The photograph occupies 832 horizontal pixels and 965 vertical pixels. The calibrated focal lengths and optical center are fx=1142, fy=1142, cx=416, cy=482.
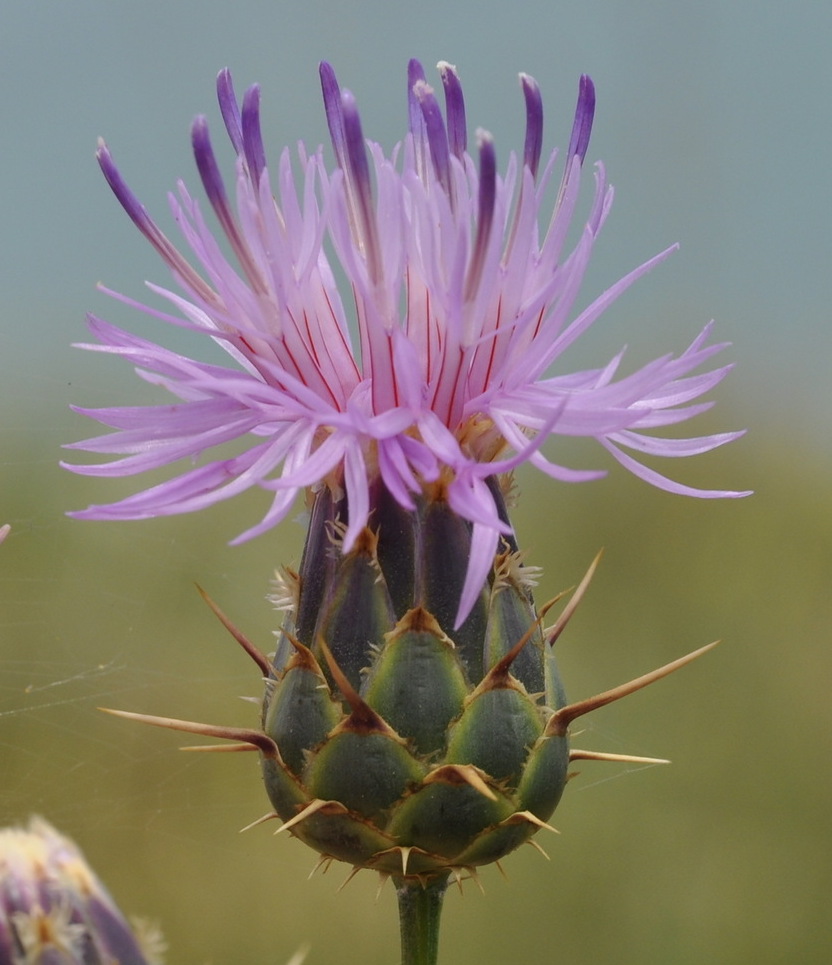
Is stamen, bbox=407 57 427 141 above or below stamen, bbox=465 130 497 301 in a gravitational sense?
above

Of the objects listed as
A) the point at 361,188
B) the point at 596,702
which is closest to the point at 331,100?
the point at 361,188

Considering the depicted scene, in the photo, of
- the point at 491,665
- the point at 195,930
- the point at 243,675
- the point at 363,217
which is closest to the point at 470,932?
the point at 195,930

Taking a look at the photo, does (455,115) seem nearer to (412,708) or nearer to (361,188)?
→ (361,188)

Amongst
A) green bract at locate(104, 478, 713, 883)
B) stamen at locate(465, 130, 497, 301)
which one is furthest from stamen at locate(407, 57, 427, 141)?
green bract at locate(104, 478, 713, 883)

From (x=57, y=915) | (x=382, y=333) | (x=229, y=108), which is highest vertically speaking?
(x=229, y=108)

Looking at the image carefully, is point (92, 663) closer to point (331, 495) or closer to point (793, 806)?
point (793, 806)

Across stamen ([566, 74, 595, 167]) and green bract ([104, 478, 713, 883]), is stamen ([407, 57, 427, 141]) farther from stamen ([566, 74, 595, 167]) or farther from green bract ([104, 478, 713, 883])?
green bract ([104, 478, 713, 883])
